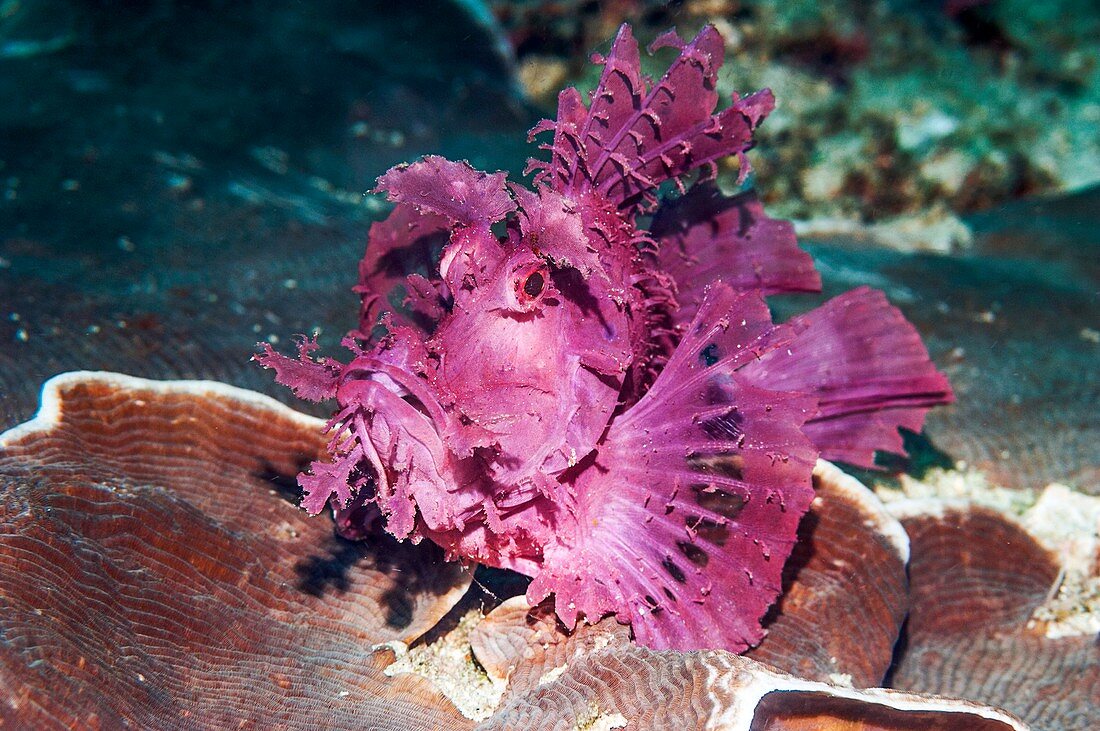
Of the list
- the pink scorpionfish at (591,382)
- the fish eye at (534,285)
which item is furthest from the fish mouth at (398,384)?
the fish eye at (534,285)

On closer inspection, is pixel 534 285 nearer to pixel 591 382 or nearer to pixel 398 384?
pixel 591 382

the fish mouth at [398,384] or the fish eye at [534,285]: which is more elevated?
the fish eye at [534,285]

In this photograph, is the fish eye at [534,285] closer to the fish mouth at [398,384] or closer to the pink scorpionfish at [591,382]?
the pink scorpionfish at [591,382]

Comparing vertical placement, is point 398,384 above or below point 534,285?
below

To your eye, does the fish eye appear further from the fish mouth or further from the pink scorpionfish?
the fish mouth

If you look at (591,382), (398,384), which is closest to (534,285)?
(591,382)

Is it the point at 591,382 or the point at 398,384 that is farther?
the point at 591,382

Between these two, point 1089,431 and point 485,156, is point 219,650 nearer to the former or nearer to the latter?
point 485,156

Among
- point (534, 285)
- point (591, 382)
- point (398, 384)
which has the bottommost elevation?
point (398, 384)
